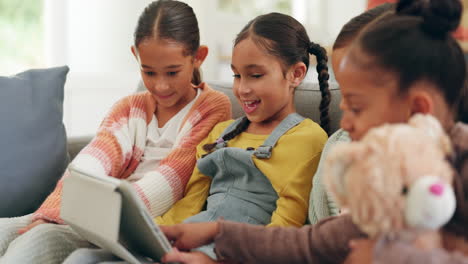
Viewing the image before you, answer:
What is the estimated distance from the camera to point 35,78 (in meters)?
1.71

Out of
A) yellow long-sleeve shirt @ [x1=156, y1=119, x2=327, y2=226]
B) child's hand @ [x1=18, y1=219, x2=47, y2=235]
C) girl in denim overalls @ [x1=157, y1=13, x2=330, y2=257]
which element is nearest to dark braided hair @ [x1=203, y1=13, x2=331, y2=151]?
girl in denim overalls @ [x1=157, y1=13, x2=330, y2=257]

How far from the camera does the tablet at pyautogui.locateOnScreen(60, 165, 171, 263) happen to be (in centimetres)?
88

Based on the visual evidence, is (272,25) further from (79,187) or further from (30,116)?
(30,116)

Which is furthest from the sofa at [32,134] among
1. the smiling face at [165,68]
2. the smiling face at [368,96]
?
the smiling face at [368,96]

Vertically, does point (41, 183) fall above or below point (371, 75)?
below

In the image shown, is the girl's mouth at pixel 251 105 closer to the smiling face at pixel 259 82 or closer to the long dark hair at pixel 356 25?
the smiling face at pixel 259 82

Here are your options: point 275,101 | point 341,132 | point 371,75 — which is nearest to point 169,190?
point 275,101

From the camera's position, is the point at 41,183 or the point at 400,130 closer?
the point at 400,130

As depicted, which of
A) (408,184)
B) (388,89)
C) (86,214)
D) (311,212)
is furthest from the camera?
(311,212)

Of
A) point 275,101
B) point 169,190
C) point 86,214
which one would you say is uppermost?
point 275,101

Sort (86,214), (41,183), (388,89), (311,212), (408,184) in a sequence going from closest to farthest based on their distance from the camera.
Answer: (408,184) → (388,89) → (86,214) → (311,212) → (41,183)

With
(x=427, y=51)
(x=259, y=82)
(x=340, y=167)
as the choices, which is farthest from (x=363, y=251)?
(x=259, y=82)

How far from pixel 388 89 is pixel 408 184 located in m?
0.16

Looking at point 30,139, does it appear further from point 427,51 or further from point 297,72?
point 427,51
